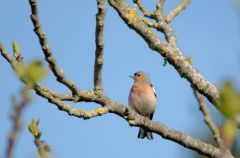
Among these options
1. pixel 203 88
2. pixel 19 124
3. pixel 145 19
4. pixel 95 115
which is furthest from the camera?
pixel 145 19

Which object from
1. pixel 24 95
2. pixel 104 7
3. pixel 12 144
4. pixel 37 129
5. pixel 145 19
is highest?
pixel 145 19

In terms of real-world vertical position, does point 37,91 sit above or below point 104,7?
below

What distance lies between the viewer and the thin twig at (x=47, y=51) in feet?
10.6

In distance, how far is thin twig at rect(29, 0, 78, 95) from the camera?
3.24 meters

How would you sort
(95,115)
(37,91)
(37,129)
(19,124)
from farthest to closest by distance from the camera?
(95,115) → (37,91) → (37,129) → (19,124)

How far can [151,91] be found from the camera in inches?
504

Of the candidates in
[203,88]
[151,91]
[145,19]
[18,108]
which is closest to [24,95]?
[18,108]

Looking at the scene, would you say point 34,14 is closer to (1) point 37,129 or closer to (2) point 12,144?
(1) point 37,129

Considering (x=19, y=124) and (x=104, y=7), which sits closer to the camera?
(x=19, y=124)

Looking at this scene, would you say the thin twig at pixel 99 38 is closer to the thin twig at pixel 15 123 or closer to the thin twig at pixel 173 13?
the thin twig at pixel 173 13

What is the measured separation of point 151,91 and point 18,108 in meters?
11.7

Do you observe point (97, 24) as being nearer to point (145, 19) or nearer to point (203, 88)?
point (203, 88)

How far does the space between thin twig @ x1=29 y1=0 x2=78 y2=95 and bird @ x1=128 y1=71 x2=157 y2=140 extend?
7916 millimetres

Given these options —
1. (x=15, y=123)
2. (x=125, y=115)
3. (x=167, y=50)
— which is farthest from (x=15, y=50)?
(x=15, y=123)
